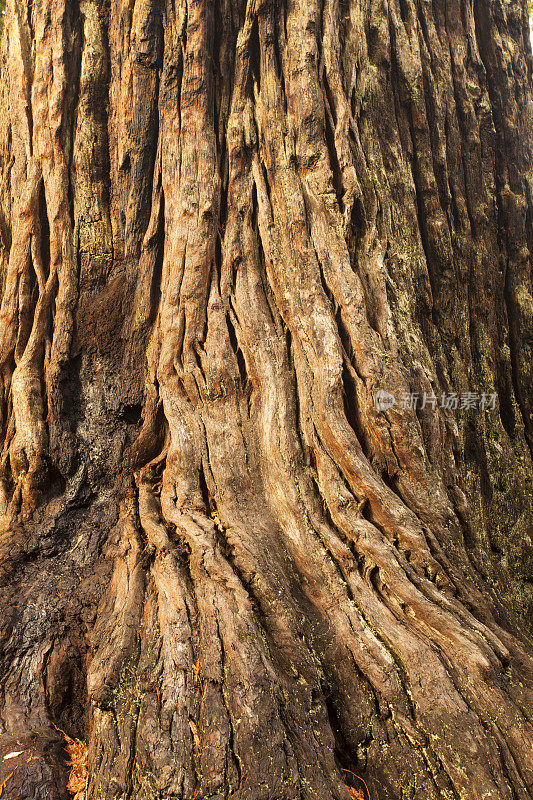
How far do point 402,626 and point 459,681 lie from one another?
313mm

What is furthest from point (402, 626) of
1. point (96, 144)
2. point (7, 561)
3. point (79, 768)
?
point (96, 144)

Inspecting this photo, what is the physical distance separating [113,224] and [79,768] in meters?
3.03

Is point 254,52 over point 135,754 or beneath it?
over

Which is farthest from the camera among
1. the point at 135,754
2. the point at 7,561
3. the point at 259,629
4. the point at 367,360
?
the point at 367,360

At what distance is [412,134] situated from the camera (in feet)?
14.4

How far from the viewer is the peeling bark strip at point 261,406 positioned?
236 centimetres

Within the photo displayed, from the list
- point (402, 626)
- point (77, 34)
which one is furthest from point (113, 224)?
point (402, 626)

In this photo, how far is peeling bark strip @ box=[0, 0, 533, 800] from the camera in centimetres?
236

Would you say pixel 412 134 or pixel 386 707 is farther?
pixel 412 134

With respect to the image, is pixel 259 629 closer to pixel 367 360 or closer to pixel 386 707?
pixel 386 707

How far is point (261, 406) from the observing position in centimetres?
340

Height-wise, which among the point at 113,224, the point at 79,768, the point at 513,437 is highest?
the point at 113,224

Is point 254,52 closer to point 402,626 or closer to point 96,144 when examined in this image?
point 96,144

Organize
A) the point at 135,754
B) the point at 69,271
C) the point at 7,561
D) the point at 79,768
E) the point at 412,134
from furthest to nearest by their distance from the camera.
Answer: the point at 412,134
the point at 69,271
the point at 7,561
the point at 79,768
the point at 135,754
